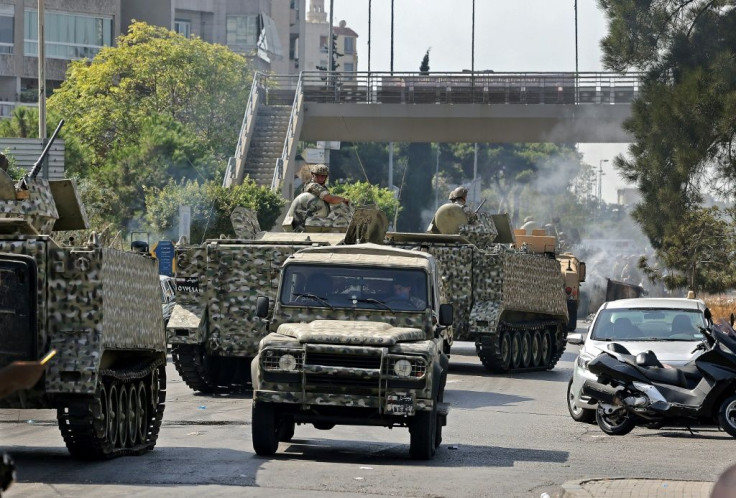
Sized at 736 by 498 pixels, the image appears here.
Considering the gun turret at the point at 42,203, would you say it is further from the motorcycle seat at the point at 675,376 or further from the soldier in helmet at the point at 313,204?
the soldier in helmet at the point at 313,204

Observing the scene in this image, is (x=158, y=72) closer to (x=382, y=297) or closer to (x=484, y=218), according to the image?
(x=484, y=218)

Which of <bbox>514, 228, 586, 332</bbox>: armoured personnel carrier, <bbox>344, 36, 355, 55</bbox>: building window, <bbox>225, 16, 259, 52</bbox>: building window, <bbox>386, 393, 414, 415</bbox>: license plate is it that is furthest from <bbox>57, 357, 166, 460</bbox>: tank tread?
<bbox>344, 36, 355, 55</bbox>: building window

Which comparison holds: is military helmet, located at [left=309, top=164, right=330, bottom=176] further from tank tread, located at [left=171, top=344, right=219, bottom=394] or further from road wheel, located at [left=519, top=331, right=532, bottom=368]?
road wheel, located at [left=519, top=331, right=532, bottom=368]

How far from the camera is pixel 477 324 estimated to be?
1045 inches

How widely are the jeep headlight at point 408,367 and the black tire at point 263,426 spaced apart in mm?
1085

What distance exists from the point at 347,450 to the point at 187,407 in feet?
16.3

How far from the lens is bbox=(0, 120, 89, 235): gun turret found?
14773 millimetres

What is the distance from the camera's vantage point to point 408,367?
45.2 feet

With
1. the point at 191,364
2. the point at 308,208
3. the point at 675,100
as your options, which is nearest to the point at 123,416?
the point at 191,364

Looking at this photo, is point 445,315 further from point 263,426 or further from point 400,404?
point 263,426

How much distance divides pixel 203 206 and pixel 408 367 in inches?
1381

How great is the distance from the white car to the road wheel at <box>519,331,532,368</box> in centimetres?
899

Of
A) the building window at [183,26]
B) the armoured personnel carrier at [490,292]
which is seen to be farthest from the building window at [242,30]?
the armoured personnel carrier at [490,292]

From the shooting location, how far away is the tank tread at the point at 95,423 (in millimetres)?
12898
